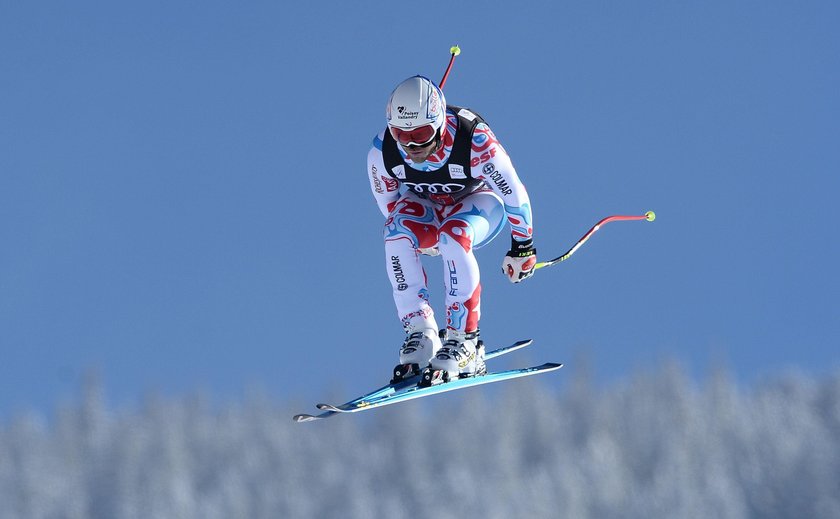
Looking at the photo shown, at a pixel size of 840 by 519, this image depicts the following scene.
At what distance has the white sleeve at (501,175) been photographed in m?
19.4

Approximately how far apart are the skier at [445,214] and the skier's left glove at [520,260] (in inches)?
0.5

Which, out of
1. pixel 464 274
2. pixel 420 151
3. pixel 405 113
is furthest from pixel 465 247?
pixel 405 113

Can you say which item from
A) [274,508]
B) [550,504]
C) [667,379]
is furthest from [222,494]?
[667,379]

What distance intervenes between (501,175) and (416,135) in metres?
1.26

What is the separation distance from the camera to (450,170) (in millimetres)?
19500

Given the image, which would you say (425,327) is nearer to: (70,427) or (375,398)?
(375,398)

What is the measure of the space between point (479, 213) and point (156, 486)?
73382mm

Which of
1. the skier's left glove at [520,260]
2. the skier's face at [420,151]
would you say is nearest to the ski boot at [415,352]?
the skier's left glove at [520,260]

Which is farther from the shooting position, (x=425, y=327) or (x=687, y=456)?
(x=687, y=456)

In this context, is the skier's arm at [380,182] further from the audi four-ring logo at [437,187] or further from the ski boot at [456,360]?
the ski boot at [456,360]

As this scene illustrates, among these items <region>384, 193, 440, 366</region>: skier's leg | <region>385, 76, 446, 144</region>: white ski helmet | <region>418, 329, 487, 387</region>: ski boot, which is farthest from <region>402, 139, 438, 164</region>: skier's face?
<region>418, 329, 487, 387</region>: ski boot

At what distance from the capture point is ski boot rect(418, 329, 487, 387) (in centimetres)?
1933

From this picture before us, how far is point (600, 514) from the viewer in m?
88.8

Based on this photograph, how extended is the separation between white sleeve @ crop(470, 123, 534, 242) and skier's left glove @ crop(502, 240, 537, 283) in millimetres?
168
